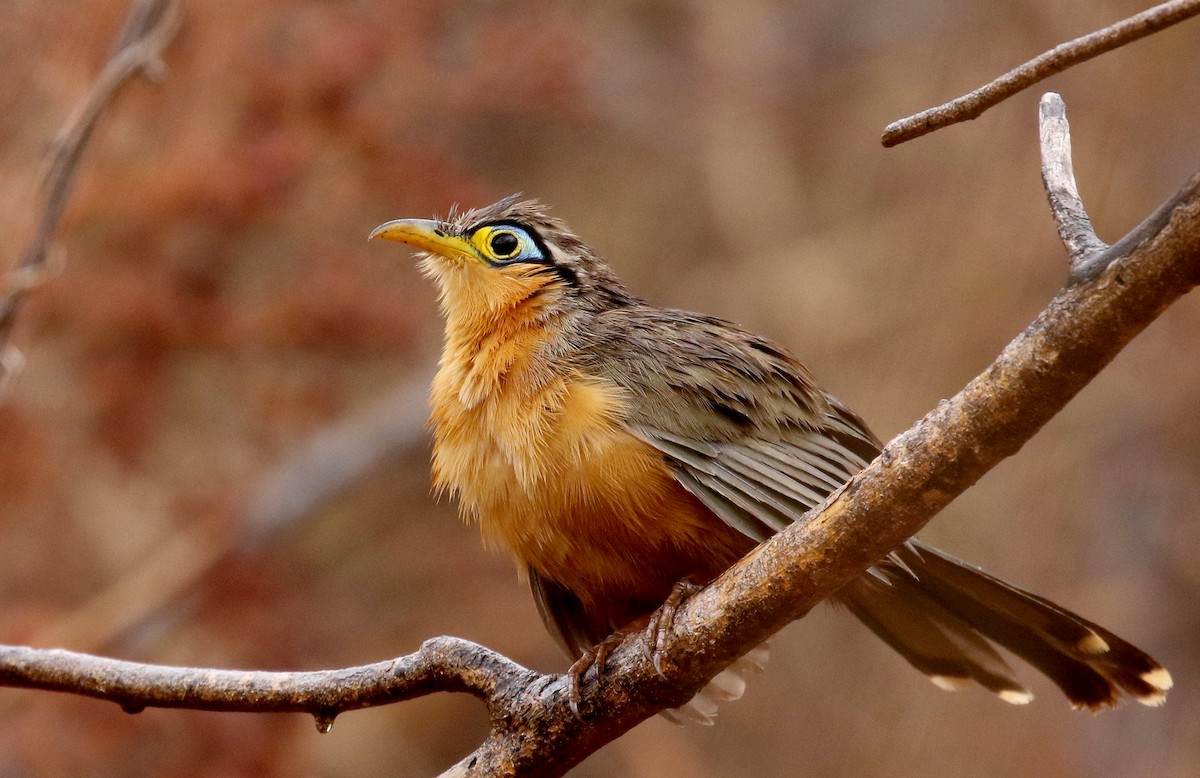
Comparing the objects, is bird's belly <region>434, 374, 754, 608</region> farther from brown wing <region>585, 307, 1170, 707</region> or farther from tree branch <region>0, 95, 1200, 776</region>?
tree branch <region>0, 95, 1200, 776</region>

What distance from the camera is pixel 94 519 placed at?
8.24m

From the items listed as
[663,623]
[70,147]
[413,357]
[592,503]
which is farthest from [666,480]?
[413,357]

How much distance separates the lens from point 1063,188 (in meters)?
2.66

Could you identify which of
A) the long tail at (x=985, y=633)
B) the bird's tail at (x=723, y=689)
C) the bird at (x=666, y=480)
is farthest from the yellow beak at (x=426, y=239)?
the long tail at (x=985, y=633)

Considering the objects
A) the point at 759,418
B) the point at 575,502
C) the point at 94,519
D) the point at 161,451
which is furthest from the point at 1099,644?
the point at 94,519

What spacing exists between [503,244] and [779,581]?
2295 millimetres

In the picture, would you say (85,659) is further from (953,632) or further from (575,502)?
(953,632)

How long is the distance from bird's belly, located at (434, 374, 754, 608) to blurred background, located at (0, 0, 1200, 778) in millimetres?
3682

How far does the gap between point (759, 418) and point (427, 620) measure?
5.09m

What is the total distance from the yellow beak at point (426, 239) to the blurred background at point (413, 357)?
8.49 ft

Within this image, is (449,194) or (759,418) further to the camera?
(449,194)

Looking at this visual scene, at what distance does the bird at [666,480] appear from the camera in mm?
3656

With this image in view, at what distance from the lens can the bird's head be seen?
4.52 m

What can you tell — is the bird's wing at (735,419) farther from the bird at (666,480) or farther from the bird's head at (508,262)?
the bird's head at (508,262)
